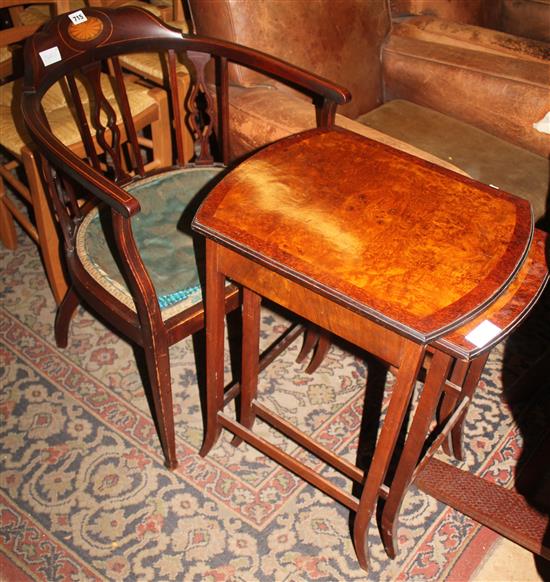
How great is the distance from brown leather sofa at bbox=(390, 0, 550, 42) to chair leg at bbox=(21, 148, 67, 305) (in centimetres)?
142

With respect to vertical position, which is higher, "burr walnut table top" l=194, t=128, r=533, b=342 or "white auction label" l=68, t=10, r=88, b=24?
"white auction label" l=68, t=10, r=88, b=24

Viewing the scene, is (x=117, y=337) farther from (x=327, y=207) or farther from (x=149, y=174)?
(x=327, y=207)

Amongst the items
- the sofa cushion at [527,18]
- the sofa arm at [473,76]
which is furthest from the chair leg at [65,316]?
the sofa cushion at [527,18]

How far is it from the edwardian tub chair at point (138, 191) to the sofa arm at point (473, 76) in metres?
0.72

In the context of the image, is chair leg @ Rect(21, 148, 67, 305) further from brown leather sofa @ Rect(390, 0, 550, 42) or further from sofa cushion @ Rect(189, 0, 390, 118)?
brown leather sofa @ Rect(390, 0, 550, 42)

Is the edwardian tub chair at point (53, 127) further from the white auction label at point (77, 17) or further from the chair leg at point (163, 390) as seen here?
the chair leg at point (163, 390)

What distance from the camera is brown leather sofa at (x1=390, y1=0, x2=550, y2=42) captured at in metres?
2.41

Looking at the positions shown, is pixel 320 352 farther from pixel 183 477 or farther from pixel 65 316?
pixel 65 316

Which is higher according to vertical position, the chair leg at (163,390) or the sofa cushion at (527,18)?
the sofa cushion at (527,18)

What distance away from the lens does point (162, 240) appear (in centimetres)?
163

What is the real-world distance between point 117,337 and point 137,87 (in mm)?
830

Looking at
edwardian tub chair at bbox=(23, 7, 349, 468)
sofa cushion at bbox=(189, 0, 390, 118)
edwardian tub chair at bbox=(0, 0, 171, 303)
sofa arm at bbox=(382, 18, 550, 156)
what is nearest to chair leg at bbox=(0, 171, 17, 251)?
edwardian tub chair at bbox=(0, 0, 171, 303)

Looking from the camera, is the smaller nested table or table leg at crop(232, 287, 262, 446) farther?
table leg at crop(232, 287, 262, 446)

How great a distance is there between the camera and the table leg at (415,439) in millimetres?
1170
